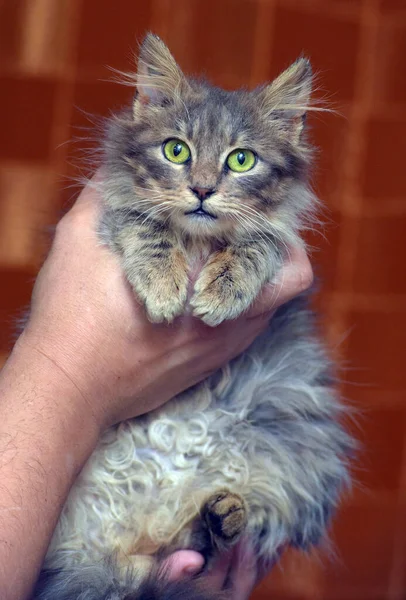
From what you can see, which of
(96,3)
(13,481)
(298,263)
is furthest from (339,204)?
(13,481)

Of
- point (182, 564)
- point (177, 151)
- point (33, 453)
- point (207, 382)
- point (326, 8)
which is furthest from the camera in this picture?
point (326, 8)

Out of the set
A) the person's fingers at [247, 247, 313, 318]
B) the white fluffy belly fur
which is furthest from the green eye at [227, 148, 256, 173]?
the white fluffy belly fur

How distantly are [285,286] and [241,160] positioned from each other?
261 mm

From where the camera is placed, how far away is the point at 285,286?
1.38 metres

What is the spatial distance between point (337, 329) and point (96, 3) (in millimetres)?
1232

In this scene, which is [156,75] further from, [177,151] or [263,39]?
[263,39]

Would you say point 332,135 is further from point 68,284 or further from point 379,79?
point 68,284

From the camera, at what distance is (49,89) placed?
2.12 m

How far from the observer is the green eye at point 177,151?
1.30 meters

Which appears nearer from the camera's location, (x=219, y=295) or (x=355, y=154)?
(x=219, y=295)

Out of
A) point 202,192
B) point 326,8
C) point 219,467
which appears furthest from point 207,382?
point 326,8

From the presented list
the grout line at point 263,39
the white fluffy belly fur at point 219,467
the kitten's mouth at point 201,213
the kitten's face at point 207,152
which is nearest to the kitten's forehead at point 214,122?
the kitten's face at point 207,152

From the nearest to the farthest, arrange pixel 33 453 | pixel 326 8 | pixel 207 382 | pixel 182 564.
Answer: pixel 33 453 < pixel 182 564 < pixel 207 382 < pixel 326 8

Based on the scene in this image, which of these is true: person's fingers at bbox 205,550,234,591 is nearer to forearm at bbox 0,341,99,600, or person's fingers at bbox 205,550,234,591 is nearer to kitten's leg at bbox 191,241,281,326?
forearm at bbox 0,341,99,600
